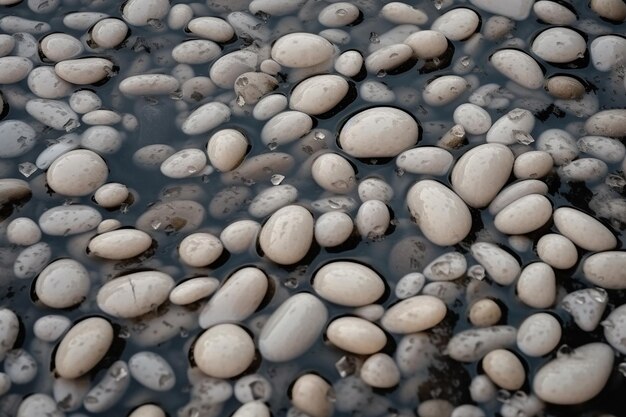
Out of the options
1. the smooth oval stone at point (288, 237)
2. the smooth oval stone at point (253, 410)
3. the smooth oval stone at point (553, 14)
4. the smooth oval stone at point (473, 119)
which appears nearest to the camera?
the smooth oval stone at point (253, 410)

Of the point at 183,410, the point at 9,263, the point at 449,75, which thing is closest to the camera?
the point at 183,410

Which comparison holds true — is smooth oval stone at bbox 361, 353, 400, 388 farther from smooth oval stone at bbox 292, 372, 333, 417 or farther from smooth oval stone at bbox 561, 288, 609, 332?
smooth oval stone at bbox 561, 288, 609, 332

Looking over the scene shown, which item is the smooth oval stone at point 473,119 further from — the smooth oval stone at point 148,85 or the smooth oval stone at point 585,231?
the smooth oval stone at point 148,85

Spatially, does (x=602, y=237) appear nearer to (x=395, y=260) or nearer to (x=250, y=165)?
(x=395, y=260)

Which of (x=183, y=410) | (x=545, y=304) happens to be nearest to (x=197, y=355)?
(x=183, y=410)

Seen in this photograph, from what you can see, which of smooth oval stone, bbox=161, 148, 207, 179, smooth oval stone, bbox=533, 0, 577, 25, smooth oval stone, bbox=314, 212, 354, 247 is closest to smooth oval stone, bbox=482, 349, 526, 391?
smooth oval stone, bbox=314, 212, 354, 247

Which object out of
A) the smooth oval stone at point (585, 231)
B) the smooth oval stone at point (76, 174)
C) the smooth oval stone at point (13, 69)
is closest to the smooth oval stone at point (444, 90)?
the smooth oval stone at point (585, 231)
